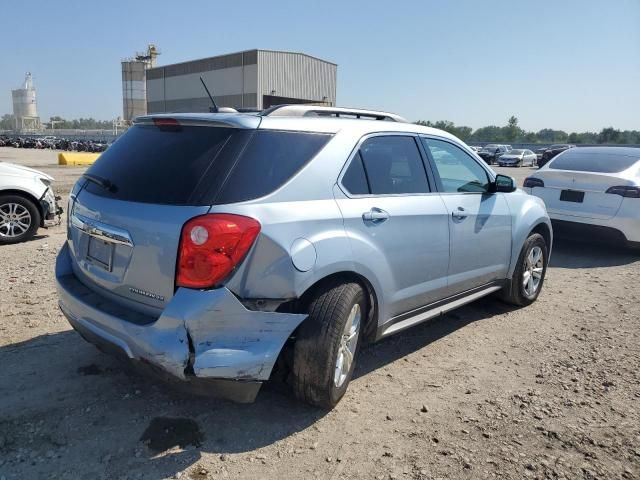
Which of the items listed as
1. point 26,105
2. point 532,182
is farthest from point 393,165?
point 26,105

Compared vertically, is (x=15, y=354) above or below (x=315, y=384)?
below

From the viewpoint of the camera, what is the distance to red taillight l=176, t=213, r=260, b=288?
2.58m

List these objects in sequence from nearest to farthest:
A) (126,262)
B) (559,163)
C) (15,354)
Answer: (126,262), (15,354), (559,163)

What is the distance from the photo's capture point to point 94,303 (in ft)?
9.80

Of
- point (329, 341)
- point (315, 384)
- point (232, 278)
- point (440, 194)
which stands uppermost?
point (440, 194)

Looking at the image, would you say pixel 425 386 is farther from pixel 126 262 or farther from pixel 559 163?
pixel 559 163

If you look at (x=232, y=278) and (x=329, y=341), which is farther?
(x=329, y=341)

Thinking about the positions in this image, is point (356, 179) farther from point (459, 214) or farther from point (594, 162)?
point (594, 162)

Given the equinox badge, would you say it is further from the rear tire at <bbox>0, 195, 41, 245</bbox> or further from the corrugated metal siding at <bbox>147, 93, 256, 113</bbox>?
the corrugated metal siding at <bbox>147, 93, 256, 113</bbox>

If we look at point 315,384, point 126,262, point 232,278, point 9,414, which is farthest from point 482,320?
point 9,414

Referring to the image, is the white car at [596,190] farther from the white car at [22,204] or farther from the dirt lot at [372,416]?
the white car at [22,204]

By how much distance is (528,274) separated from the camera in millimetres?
5273

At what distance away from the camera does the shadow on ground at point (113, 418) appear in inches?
107

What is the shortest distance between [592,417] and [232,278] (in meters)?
2.44
